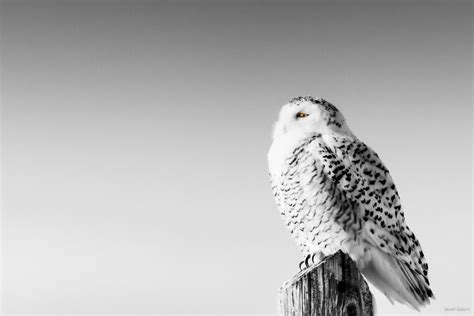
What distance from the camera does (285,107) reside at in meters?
→ 3.99

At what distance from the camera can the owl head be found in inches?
150

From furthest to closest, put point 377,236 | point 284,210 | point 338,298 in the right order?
point 284,210, point 377,236, point 338,298

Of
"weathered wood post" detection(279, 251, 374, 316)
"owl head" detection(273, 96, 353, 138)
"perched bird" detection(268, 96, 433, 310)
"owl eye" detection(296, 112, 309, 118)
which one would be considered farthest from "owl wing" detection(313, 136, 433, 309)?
"weathered wood post" detection(279, 251, 374, 316)

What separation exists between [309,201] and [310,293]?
1652mm

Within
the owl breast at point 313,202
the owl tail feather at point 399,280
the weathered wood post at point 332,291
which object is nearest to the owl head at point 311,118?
the owl breast at point 313,202

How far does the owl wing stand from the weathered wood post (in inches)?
63.4

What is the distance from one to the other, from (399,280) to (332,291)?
72.3 inches

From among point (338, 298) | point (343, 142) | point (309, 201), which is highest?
point (343, 142)

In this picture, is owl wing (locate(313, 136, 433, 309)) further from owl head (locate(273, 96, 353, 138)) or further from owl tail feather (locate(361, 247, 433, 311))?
owl head (locate(273, 96, 353, 138))

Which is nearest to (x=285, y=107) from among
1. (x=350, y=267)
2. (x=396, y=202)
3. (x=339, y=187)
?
(x=339, y=187)

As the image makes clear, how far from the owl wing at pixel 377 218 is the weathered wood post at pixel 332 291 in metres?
1.61

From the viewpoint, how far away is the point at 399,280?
369 cm

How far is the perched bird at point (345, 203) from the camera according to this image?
12.0ft

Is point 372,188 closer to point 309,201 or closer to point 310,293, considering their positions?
point 309,201
